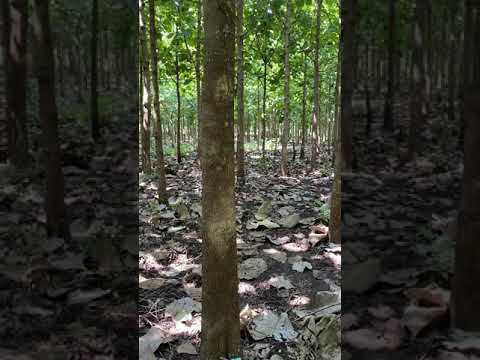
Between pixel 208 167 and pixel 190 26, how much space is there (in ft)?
33.5

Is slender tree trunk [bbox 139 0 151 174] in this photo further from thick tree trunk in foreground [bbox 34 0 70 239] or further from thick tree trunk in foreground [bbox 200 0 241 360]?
thick tree trunk in foreground [bbox 34 0 70 239]

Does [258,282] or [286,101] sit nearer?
[258,282]

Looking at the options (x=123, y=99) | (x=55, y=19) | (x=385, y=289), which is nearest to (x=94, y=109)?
(x=123, y=99)

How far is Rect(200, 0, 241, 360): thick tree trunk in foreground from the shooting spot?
194cm

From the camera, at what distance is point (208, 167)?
2.01 meters

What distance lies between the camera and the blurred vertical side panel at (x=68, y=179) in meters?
1.57

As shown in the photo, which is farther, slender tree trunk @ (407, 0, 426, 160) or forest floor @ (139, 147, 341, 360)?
forest floor @ (139, 147, 341, 360)

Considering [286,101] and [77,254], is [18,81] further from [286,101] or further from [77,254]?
[286,101]

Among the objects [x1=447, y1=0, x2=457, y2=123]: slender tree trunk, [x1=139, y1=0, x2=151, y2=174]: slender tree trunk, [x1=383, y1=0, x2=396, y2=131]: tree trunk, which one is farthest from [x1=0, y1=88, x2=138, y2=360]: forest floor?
[x1=139, y1=0, x2=151, y2=174]: slender tree trunk

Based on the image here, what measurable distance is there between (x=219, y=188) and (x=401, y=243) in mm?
937

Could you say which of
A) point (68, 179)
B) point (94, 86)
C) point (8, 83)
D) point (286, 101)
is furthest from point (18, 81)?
point (286, 101)

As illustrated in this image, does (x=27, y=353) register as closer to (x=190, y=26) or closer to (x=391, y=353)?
(x=391, y=353)

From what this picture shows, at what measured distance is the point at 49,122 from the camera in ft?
5.32

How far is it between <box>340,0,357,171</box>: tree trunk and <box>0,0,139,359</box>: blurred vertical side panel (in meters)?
0.94
